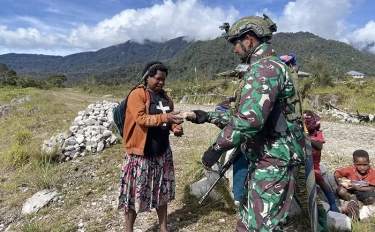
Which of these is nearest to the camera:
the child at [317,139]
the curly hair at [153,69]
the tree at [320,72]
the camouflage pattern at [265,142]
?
the camouflage pattern at [265,142]

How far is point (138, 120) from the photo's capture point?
8.87ft

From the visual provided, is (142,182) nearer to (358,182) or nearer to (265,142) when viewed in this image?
(265,142)

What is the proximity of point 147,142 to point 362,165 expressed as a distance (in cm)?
249

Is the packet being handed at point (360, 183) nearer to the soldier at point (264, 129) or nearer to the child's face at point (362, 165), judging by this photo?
the child's face at point (362, 165)

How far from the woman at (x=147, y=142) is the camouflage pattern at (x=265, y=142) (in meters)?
0.86

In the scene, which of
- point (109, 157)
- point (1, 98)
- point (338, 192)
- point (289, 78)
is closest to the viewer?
point (289, 78)

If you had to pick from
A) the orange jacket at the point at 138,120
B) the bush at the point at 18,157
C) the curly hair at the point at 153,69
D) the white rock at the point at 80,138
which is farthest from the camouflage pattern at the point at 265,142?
the bush at the point at 18,157

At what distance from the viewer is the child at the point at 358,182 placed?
3454mm

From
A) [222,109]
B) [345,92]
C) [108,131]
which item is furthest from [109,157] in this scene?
[345,92]

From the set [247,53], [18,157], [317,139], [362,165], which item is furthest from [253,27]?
[18,157]

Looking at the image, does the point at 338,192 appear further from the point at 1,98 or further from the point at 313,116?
the point at 1,98

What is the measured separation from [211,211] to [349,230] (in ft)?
4.76

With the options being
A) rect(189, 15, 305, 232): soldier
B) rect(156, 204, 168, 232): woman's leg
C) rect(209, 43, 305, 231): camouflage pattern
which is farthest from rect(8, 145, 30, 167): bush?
rect(209, 43, 305, 231): camouflage pattern

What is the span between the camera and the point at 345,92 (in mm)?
Answer: 21438
